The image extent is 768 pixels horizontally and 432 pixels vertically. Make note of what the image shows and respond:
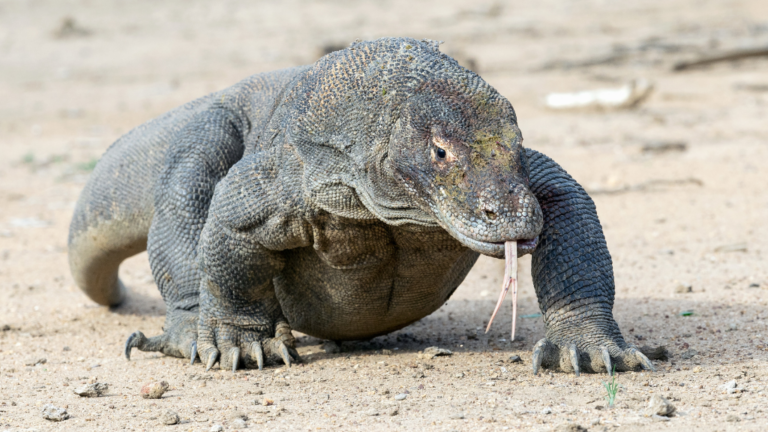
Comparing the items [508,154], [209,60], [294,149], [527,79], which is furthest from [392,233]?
[209,60]

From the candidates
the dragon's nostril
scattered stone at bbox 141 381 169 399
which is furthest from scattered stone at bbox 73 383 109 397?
the dragon's nostril

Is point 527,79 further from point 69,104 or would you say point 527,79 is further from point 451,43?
point 69,104

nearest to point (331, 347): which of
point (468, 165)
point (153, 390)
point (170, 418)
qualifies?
point (153, 390)

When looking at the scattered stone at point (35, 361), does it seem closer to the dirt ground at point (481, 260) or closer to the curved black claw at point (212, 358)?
the dirt ground at point (481, 260)

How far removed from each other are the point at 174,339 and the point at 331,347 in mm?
794

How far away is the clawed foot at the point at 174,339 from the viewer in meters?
4.69

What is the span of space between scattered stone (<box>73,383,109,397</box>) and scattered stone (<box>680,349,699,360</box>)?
250 cm

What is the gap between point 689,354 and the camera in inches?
159

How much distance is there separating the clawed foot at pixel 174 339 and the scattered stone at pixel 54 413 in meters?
1.00

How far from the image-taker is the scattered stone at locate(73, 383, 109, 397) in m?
3.99

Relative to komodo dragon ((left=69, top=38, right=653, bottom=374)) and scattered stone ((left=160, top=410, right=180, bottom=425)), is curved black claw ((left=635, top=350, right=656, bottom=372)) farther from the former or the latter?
scattered stone ((left=160, top=410, right=180, bottom=425))

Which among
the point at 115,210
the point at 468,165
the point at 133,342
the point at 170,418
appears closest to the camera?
the point at 468,165

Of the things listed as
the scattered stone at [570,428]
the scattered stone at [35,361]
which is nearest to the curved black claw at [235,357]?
the scattered stone at [35,361]

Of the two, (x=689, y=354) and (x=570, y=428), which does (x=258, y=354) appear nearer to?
(x=570, y=428)
